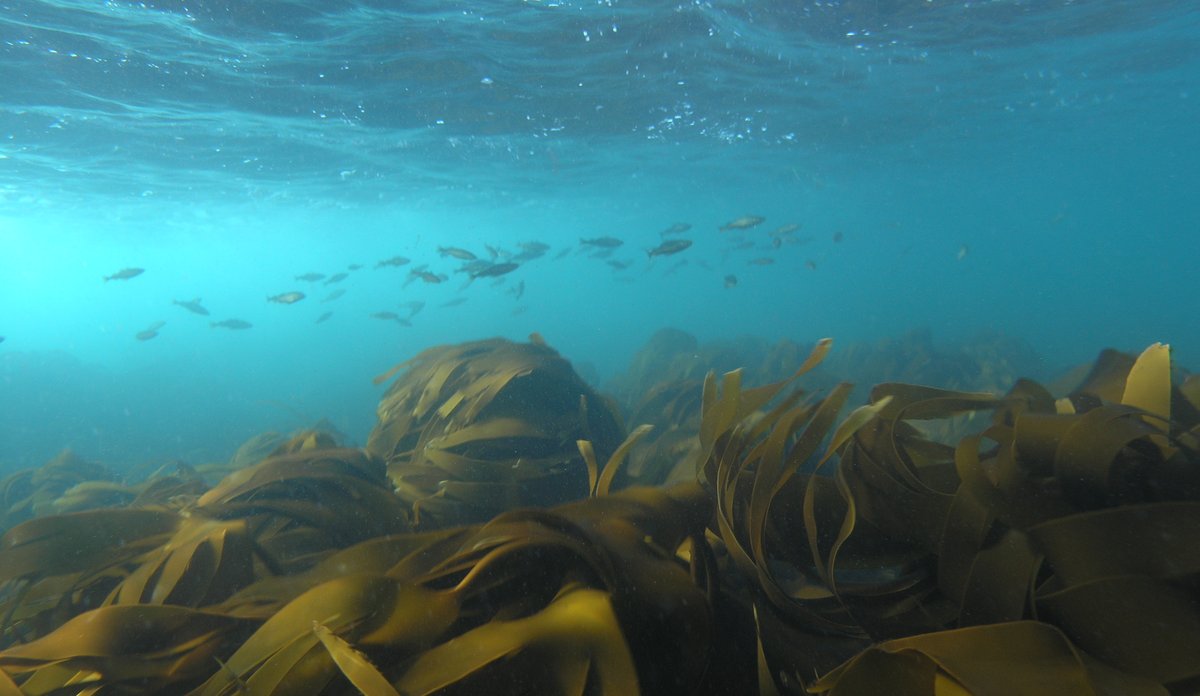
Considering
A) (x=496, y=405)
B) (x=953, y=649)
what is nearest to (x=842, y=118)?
(x=496, y=405)

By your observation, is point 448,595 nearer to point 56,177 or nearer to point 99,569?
point 99,569

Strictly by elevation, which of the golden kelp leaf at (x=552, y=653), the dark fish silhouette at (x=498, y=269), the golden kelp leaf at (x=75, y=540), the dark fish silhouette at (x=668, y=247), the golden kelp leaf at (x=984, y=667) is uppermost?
the golden kelp leaf at (x=984, y=667)

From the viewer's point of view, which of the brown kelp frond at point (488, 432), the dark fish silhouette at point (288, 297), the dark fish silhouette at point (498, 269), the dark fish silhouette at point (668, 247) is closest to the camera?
the brown kelp frond at point (488, 432)

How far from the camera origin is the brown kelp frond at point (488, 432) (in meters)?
2.65

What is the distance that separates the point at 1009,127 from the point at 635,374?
77.6ft

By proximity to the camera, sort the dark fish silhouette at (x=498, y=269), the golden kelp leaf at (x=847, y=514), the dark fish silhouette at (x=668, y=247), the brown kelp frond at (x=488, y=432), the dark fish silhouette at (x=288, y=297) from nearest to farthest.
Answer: the golden kelp leaf at (x=847, y=514) → the brown kelp frond at (x=488, y=432) → the dark fish silhouette at (x=498, y=269) → the dark fish silhouette at (x=668, y=247) → the dark fish silhouette at (x=288, y=297)

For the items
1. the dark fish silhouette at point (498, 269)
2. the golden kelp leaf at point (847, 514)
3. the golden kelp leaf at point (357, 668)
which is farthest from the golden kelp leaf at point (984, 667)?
the dark fish silhouette at point (498, 269)

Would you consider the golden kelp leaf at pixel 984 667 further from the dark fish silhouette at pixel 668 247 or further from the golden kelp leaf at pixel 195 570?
the dark fish silhouette at pixel 668 247

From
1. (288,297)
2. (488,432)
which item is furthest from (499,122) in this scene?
(488,432)

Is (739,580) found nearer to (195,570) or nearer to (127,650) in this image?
(127,650)

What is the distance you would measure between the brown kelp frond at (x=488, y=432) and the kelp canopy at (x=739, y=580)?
0.70m

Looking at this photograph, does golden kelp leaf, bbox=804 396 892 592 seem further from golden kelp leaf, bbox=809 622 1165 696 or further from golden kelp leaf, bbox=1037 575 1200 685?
golden kelp leaf, bbox=1037 575 1200 685

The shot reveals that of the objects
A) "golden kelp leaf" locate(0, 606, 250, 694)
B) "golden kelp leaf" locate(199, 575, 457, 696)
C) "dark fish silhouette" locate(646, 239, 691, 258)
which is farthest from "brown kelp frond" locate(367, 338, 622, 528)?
"dark fish silhouette" locate(646, 239, 691, 258)

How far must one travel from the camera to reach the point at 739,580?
5.36 ft
